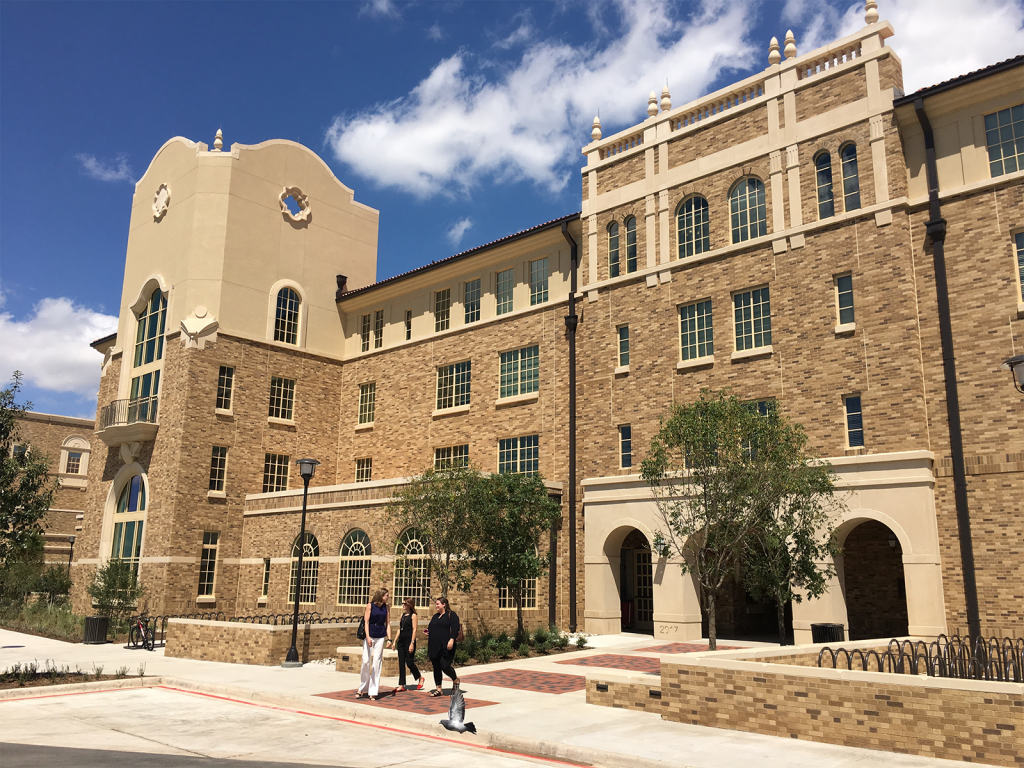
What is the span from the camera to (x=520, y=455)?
93.2ft

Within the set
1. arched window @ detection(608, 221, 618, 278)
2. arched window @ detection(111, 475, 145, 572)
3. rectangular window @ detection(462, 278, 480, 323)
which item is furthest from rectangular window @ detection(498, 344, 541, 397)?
arched window @ detection(111, 475, 145, 572)

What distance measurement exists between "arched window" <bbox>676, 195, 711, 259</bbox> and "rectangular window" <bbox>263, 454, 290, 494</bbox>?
18703 millimetres

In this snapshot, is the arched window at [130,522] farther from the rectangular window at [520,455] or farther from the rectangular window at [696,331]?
the rectangular window at [696,331]

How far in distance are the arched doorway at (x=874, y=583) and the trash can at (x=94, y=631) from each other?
21.9 metres

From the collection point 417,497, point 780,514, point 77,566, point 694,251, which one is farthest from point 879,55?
point 77,566

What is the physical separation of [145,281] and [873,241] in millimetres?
Result: 29087

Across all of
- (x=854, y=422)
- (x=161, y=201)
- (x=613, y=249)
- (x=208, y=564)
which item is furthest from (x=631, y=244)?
(x=161, y=201)

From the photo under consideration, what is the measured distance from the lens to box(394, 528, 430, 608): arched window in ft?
80.2

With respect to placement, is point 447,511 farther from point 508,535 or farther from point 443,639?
point 443,639

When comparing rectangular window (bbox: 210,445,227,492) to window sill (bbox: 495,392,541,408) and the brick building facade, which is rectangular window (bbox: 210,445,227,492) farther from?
window sill (bbox: 495,392,541,408)

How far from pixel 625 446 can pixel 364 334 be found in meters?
16.0

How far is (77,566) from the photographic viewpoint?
115 feet

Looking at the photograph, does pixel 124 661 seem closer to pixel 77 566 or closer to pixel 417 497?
pixel 417 497

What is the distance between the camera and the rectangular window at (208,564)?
3106 cm
